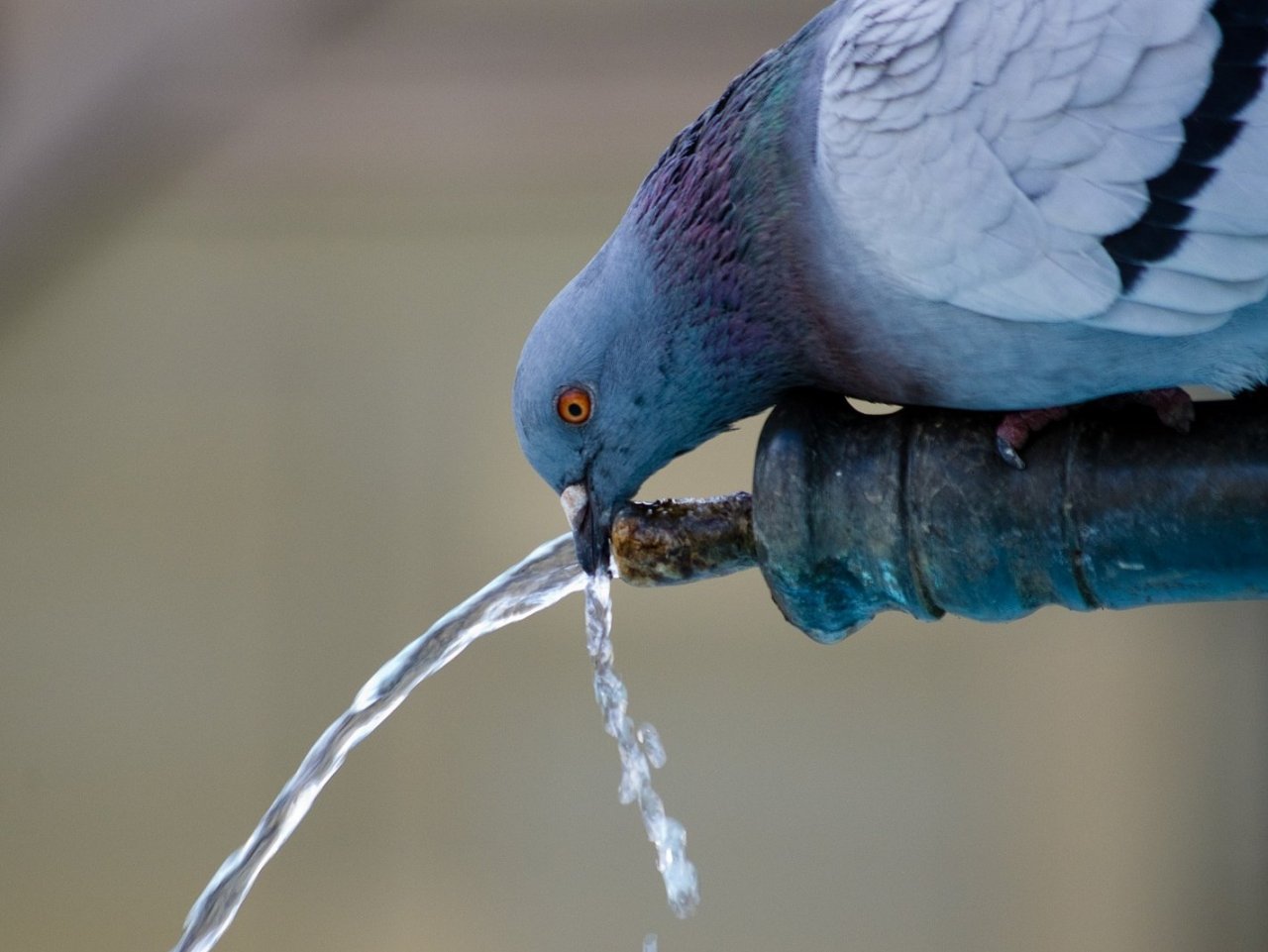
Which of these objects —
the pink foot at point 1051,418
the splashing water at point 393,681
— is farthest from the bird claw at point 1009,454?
the splashing water at point 393,681

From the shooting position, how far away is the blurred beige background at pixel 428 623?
2668 mm

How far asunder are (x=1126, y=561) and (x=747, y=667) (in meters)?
1.93

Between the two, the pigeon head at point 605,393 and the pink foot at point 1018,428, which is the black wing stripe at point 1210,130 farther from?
the pigeon head at point 605,393

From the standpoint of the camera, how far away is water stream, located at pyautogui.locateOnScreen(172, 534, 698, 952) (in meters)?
1.06

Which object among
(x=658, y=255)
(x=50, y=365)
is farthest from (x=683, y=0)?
(x=658, y=255)

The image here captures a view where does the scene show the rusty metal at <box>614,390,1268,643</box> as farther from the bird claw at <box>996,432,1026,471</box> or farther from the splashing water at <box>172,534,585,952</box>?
the splashing water at <box>172,534,585,952</box>

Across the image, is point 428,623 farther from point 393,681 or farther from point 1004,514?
point 1004,514

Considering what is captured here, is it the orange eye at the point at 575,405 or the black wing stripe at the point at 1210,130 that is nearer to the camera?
the black wing stripe at the point at 1210,130

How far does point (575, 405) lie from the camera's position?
98 centimetres

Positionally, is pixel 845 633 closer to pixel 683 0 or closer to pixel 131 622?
pixel 683 0

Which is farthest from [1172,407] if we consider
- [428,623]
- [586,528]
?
[428,623]

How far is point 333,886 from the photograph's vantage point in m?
2.71

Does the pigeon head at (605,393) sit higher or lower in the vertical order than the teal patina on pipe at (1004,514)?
higher

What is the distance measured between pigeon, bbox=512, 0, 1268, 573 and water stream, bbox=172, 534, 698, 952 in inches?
3.8
